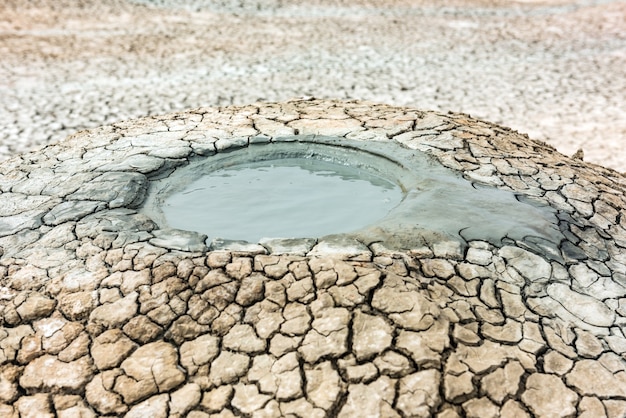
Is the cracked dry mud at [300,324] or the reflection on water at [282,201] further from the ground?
the reflection on water at [282,201]

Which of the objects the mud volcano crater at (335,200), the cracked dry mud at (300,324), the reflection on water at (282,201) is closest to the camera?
the cracked dry mud at (300,324)

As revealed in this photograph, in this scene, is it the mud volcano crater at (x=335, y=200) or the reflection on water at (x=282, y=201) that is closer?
the mud volcano crater at (x=335, y=200)

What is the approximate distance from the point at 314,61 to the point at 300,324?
5.31 meters

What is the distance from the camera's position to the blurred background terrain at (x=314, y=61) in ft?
17.8

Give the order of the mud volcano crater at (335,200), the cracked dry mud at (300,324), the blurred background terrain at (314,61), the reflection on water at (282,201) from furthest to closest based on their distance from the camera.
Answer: the blurred background terrain at (314,61), the reflection on water at (282,201), the mud volcano crater at (335,200), the cracked dry mud at (300,324)

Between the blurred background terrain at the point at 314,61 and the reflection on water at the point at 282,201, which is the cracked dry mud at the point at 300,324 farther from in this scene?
the blurred background terrain at the point at 314,61

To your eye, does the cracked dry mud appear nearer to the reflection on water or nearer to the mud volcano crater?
the mud volcano crater

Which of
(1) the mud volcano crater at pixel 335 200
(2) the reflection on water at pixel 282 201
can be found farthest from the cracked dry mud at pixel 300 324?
(2) the reflection on water at pixel 282 201

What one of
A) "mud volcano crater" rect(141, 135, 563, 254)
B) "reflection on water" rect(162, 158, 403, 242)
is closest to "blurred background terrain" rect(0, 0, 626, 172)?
"mud volcano crater" rect(141, 135, 563, 254)

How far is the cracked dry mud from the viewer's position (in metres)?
1.79

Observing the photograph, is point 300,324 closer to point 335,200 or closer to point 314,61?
point 335,200

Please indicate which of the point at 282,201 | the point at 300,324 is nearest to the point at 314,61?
the point at 282,201

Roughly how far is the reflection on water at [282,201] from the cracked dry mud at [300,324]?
0.22 metres

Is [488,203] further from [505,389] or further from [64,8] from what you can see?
[64,8]
